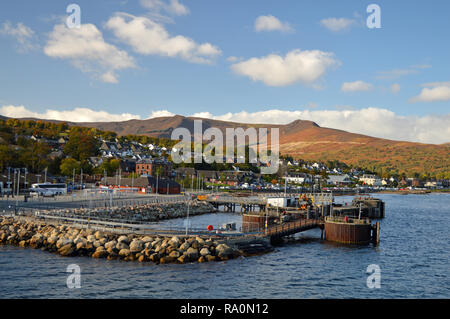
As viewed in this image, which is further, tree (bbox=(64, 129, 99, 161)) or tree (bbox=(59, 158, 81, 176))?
tree (bbox=(64, 129, 99, 161))

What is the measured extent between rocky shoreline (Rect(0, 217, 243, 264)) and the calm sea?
3.53ft

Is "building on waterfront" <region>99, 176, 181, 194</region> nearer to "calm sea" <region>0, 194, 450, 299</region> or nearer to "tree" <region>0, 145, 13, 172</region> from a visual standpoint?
"tree" <region>0, 145, 13, 172</region>

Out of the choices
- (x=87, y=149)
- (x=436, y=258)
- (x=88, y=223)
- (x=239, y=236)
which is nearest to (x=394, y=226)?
(x=436, y=258)

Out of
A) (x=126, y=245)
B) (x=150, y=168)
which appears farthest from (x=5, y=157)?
(x=126, y=245)

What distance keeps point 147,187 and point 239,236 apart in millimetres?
64318

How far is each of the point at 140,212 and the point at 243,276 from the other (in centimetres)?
3564

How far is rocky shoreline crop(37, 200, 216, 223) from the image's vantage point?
5109 centimetres

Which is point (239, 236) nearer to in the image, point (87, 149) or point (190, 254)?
point (190, 254)

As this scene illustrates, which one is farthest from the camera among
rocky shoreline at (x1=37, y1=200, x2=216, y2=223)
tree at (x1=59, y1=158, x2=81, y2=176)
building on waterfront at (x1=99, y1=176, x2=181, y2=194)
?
tree at (x1=59, y1=158, x2=81, y2=176)

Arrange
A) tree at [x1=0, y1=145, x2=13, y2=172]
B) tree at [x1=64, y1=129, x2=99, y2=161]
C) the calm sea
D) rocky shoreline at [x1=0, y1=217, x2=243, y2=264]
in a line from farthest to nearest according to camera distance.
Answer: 1. tree at [x1=64, y1=129, x2=99, y2=161]
2. tree at [x1=0, y1=145, x2=13, y2=172]
3. rocky shoreline at [x1=0, y1=217, x2=243, y2=264]
4. the calm sea

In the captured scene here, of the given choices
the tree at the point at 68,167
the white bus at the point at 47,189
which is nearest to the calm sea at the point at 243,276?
the white bus at the point at 47,189

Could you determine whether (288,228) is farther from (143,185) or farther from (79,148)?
(79,148)

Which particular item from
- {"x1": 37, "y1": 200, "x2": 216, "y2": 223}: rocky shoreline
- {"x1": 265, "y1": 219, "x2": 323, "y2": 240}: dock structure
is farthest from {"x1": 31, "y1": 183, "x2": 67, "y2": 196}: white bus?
{"x1": 265, "y1": 219, "x2": 323, "y2": 240}: dock structure
